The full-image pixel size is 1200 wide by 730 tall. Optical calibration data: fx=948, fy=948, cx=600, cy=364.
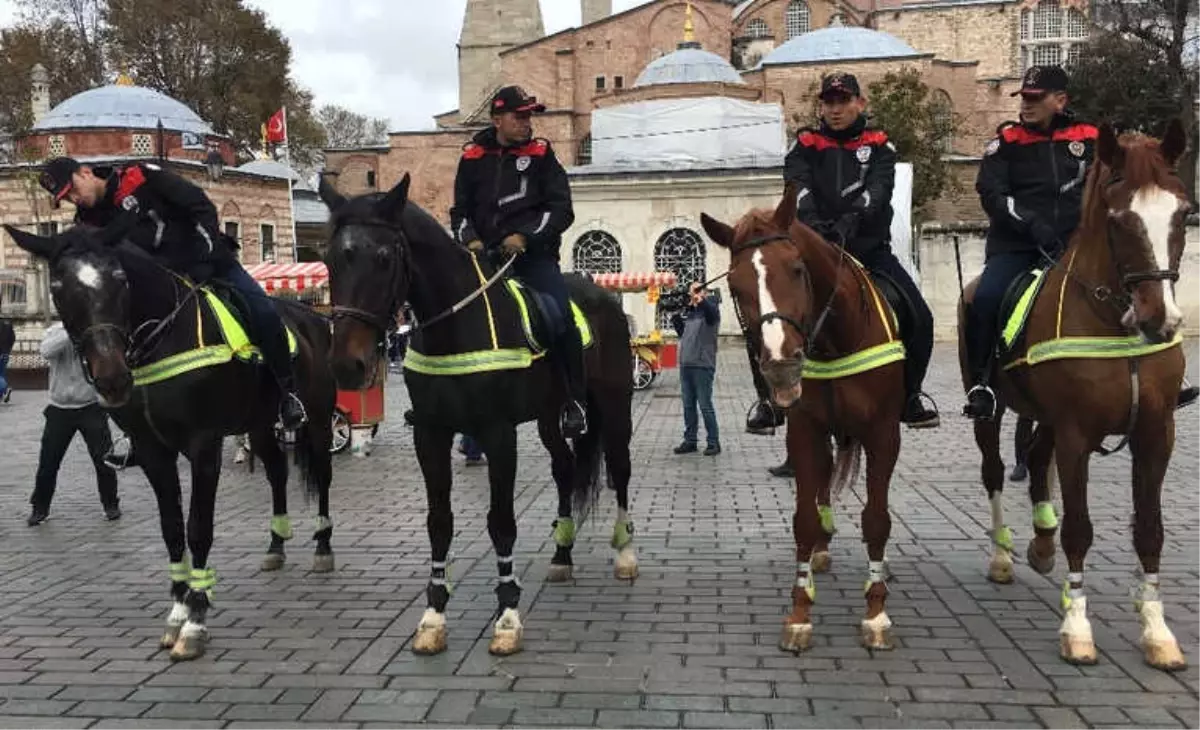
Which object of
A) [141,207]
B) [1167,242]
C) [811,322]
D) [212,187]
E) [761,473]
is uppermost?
[212,187]

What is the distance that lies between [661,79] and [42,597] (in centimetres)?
4173

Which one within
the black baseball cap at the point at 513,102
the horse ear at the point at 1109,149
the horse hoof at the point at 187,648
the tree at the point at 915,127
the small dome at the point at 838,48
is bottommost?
the horse hoof at the point at 187,648

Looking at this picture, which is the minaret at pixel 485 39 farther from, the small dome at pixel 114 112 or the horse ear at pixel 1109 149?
the horse ear at pixel 1109 149

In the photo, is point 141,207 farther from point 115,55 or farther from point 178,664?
point 115,55

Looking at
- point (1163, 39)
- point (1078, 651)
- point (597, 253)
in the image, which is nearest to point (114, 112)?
point (597, 253)

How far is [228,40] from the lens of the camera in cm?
4875

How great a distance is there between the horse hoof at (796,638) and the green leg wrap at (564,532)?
1.88m

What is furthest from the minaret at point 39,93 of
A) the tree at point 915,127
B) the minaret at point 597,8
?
the tree at point 915,127

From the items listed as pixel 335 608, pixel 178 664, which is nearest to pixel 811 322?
pixel 335 608

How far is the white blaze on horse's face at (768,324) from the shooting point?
4.34 m

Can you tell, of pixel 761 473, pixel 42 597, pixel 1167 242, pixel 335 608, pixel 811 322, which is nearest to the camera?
pixel 1167 242

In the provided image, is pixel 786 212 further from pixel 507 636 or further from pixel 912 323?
pixel 507 636

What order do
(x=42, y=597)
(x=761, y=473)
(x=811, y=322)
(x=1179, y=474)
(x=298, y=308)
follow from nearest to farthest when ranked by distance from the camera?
(x=811, y=322) → (x=42, y=597) → (x=298, y=308) → (x=1179, y=474) → (x=761, y=473)

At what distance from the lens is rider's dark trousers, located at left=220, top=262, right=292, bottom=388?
6.27 meters
